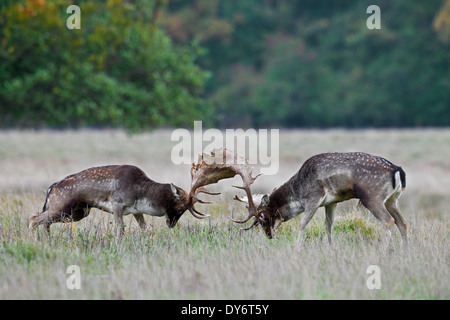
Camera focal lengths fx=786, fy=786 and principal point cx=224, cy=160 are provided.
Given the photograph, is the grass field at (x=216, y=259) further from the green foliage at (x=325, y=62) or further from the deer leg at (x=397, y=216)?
the green foliage at (x=325, y=62)

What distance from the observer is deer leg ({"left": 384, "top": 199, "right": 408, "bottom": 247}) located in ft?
29.7

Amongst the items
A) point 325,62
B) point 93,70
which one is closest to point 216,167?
point 93,70

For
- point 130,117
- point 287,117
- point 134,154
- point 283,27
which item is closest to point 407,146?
point 134,154

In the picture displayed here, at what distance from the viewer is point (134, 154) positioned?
2667 centimetres

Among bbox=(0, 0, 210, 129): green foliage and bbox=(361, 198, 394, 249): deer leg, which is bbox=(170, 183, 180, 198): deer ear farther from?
bbox=(0, 0, 210, 129): green foliage

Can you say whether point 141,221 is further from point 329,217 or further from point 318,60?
point 318,60

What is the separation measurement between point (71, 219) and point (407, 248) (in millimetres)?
3969

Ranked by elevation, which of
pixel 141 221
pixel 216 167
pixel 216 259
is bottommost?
pixel 216 259

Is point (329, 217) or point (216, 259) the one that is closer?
point (216, 259)

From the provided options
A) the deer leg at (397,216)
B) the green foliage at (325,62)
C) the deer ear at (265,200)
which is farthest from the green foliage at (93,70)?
the green foliage at (325,62)

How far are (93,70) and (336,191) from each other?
41.0 feet

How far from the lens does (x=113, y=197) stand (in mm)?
9531
